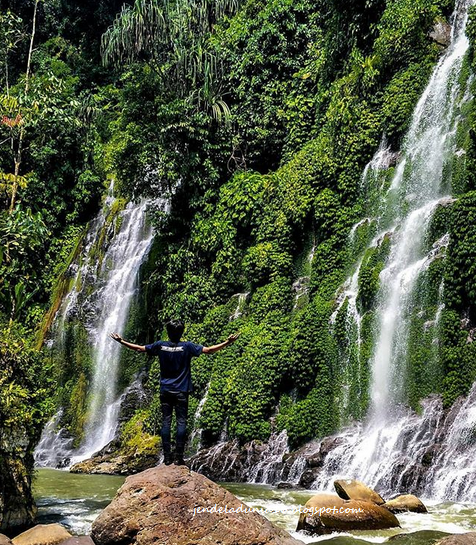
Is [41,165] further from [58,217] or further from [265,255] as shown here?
[265,255]

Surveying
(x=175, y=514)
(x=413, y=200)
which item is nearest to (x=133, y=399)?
(x=413, y=200)

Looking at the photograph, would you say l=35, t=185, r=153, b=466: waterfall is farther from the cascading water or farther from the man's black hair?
the man's black hair

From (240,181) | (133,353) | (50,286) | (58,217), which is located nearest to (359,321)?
(240,181)

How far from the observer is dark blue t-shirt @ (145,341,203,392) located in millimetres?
7418

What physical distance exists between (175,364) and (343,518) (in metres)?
3.04

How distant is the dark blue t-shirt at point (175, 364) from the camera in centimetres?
742

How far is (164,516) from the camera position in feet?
21.4

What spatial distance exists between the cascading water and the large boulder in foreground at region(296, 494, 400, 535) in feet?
7.73

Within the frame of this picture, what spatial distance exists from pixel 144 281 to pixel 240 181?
4.54 metres


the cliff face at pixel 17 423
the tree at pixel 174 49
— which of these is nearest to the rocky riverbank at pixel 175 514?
the cliff face at pixel 17 423

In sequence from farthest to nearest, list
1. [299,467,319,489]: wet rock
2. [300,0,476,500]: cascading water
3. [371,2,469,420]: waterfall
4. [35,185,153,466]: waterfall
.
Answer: [35,185,153,466]: waterfall
[371,2,469,420]: waterfall
[299,467,319,489]: wet rock
[300,0,476,500]: cascading water

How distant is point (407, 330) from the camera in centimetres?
1388

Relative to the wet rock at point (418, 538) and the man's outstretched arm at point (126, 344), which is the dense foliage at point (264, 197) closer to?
the wet rock at point (418, 538)

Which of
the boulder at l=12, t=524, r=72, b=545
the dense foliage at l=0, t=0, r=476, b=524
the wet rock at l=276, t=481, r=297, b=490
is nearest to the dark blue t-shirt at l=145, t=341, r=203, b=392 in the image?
the boulder at l=12, t=524, r=72, b=545
